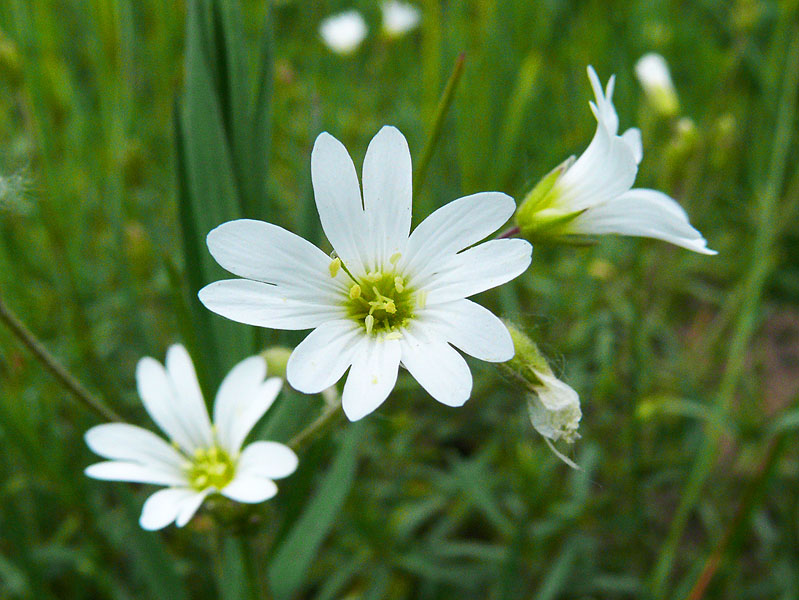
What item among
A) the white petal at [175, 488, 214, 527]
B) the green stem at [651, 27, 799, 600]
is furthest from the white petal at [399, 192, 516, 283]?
the green stem at [651, 27, 799, 600]

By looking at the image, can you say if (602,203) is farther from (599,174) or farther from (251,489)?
(251,489)

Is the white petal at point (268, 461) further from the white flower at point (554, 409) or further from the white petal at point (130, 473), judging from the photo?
the white flower at point (554, 409)

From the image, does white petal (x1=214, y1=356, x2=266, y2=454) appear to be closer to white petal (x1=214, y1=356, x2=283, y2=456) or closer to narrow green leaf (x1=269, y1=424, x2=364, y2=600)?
white petal (x1=214, y1=356, x2=283, y2=456)

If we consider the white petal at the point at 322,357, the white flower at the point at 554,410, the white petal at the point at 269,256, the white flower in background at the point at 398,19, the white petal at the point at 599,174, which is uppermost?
the white flower in background at the point at 398,19

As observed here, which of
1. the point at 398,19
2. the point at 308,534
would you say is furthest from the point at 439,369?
the point at 398,19

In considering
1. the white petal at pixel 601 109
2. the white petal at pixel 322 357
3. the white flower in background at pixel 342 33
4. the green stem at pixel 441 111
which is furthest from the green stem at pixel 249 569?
the white flower in background at pixel 342 33

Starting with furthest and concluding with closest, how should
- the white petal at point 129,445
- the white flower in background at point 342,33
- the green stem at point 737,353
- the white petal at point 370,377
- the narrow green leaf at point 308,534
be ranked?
the white flower in background at point 342,33 < the green stem at point 737,353 < the narrow green leaf at point 308,534 < the white petal at point 129,445 < the white petal at point 370,377
